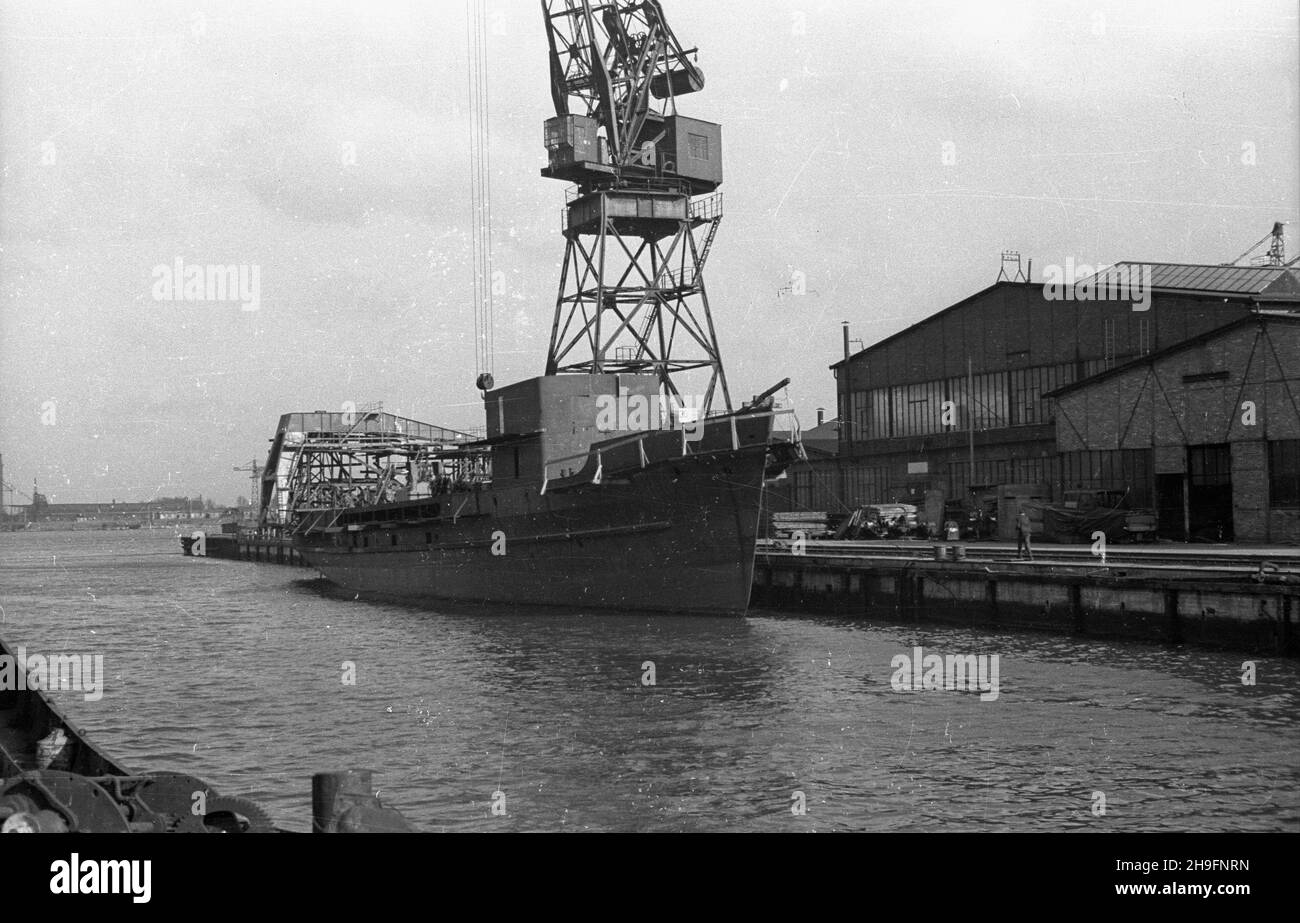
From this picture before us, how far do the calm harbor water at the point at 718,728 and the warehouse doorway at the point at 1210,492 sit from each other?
13.0 metres

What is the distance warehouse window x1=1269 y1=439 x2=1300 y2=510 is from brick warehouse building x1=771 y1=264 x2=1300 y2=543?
491 centimetres

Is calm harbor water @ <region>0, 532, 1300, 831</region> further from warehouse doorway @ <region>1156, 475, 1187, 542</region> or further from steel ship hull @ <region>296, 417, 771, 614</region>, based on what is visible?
warehouse doorway @ <region>1156, 475, 1187, 542</region>

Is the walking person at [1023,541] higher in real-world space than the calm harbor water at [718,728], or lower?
higher

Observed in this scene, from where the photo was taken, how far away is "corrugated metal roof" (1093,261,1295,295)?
1881 inches

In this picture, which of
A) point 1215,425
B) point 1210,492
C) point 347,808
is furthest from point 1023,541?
point 347,808

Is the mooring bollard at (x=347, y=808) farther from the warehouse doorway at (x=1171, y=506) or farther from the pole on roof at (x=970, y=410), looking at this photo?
the pole on roof at (x=970, y=410)

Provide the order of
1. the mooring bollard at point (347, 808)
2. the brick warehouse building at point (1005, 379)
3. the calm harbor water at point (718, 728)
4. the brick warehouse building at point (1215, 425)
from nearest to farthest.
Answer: the mooring bollard at point (347, 808)
the calm harbor water at point (718, 728)
the brick warehouse building at point (1215, 425)
the brick warehouse building at point (1005, 379)

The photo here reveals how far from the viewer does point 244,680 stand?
76.3 ft

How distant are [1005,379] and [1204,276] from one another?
410 inches

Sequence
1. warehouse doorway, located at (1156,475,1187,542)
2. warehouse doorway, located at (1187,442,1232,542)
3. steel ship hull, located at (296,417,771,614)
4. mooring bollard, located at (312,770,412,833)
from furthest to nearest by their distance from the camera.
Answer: warehouse doorway, located at (1156,475,1187,542) → warehouse doorway, located at (1187,442,1232,542) → steel ship hull, located at (296,417,771,614) → mooring bollard, located at (312,770,412,833)

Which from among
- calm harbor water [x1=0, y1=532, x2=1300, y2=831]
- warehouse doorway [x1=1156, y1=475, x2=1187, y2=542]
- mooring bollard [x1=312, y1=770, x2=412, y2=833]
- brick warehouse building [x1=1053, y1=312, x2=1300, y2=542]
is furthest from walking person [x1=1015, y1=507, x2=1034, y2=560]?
mooring bollard [x1=312, y1=770, x2=412, y2=833]

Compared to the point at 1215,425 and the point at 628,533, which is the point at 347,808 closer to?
the point at 628,533

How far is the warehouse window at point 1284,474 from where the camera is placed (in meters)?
32.0

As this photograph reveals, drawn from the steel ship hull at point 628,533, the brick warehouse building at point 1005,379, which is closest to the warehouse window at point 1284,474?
the brick warehouse building at point 1005,379
